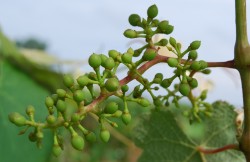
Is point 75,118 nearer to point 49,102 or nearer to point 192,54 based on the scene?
point 49,102

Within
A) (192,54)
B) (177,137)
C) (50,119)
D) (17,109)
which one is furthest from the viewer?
(17,109)

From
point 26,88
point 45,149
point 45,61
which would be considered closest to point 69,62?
point 45,61

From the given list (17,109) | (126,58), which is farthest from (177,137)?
(126,58)

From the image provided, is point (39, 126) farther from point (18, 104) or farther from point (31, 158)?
point (18, 104)

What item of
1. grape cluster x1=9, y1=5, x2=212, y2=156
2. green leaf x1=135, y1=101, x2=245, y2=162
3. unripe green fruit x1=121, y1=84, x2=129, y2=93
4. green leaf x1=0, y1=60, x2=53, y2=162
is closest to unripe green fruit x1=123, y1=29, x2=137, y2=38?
grape cluster x1=9, y1=5, x2=212, y2=156

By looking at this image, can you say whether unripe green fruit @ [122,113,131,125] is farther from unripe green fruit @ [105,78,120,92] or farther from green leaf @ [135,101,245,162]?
green leaf @ [135,101,245,162]

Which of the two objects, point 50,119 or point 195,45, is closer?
point 50,119

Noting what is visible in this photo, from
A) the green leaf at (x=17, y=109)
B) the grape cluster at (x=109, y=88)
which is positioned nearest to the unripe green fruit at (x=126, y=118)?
the grape cluster at (x=109, y=88)
